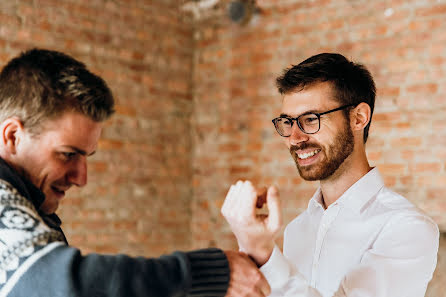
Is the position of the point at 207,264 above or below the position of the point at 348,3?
below

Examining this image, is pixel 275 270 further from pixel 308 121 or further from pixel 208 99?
pixel 208 99

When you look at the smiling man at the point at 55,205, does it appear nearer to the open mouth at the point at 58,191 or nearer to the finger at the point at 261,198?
the open mouth at the point at 58,191

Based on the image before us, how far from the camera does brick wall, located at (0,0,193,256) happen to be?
12.1ft

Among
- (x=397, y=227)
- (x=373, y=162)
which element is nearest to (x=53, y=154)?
(x=397, y=227)

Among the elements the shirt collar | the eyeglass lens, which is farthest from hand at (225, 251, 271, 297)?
the eyeglass lens

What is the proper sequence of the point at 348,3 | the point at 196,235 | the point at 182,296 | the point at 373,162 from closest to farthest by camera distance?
the point at 182,296 → the point at 373,162 → the point at 348,3 → the point at 196,235

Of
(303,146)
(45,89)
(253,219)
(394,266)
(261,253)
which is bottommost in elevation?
(394,266)

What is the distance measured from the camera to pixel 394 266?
167cm

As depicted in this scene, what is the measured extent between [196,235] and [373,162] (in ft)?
5.08

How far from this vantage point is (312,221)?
215 centimetres

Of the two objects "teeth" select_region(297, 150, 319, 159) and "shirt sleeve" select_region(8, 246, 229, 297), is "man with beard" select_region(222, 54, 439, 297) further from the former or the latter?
"shirt sleeve" select_region(8, 246, 229, 297)

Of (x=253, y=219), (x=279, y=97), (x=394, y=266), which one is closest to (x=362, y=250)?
(x=394, y=266)

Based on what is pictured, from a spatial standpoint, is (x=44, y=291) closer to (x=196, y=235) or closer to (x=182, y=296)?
(x=182, y=296)

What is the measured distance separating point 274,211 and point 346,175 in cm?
69
